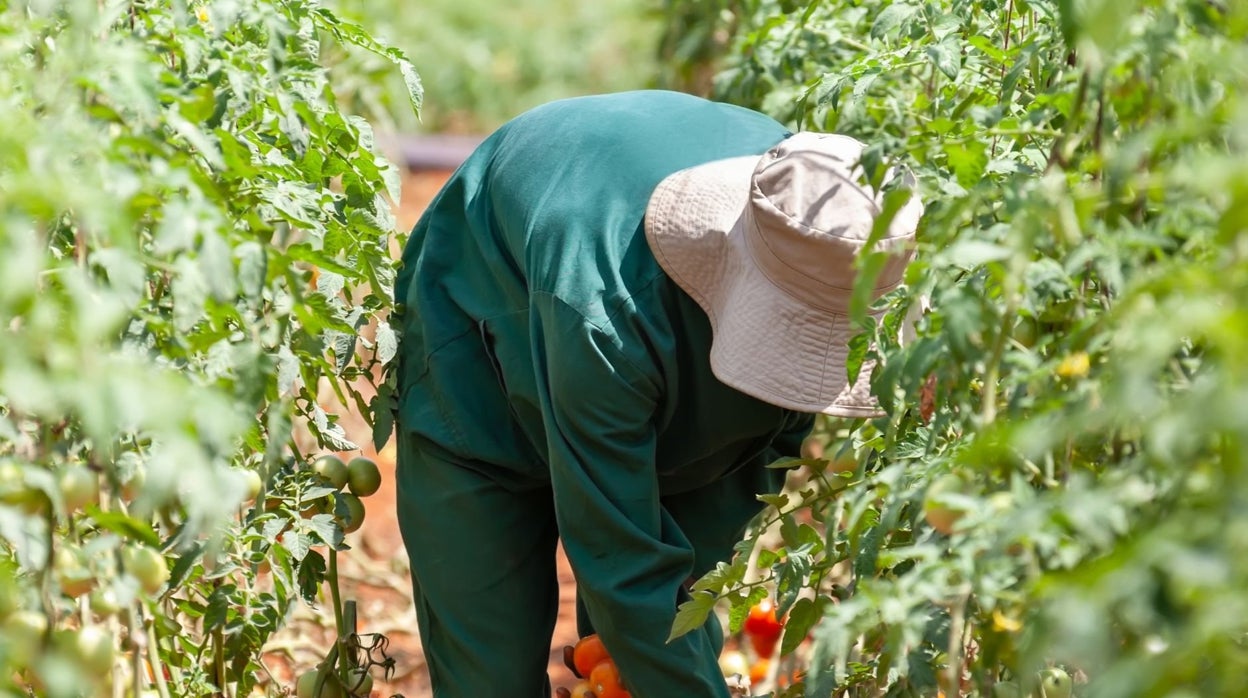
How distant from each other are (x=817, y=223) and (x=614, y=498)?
44 cm

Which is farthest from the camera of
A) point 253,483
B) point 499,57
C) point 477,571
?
point 499,57

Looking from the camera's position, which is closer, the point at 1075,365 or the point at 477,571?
the point at 1075,365

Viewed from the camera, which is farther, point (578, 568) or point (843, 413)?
point (578, 568)

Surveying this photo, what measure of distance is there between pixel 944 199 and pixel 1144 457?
475 mm

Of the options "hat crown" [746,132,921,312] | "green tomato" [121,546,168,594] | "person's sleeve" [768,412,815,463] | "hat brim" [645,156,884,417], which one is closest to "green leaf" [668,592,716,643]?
"hat brim" [645,156,884,417]

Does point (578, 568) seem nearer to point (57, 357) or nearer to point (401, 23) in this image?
point (57, 357)

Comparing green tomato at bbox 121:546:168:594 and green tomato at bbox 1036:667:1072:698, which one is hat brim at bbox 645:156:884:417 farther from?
green tomato at bbox 121:546:168:594

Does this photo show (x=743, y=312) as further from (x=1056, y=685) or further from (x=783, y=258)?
(x=1056, y=685)

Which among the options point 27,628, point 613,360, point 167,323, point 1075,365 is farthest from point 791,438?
point 27,628

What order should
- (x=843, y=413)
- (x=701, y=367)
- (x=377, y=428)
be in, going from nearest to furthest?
(x=843, y=413)
(x=701, y=367)
(x=377, y=428)

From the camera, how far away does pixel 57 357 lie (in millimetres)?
1084

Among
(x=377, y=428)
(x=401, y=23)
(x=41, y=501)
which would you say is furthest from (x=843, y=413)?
(x=401, y=23)

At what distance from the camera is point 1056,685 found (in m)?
1.71

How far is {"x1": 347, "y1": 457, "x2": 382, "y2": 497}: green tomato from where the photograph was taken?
2.10 m
